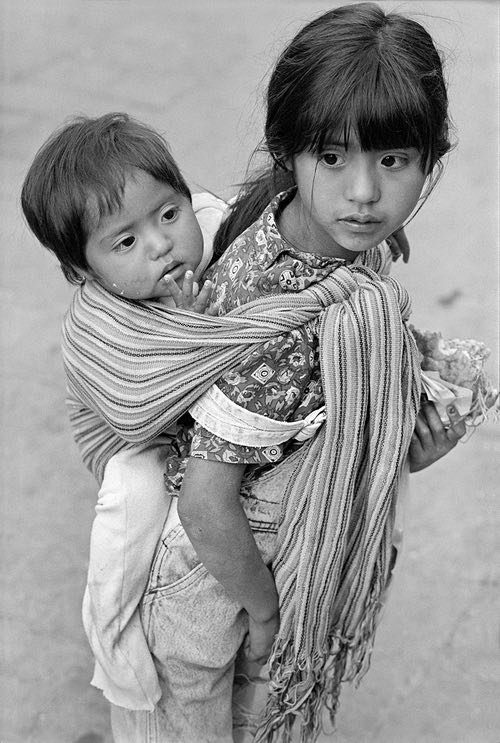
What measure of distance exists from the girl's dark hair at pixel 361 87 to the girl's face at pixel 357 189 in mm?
22

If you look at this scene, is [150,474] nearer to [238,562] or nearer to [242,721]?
[238,562]

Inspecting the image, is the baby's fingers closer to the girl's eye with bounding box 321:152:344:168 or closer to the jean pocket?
the girl's eye with bounding box 321:152:344:168

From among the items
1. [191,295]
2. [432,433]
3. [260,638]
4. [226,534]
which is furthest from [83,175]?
[260,638]

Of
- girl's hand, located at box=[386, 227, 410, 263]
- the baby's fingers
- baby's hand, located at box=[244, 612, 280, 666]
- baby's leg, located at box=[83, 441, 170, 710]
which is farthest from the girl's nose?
baby's hand, located at box=[244, 612, 280, 666]

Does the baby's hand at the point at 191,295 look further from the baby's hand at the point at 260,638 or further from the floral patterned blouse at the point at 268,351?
the baby's hand at the point at 260,638

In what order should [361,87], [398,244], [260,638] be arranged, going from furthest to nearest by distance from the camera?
[398,244]
[260,638]
[361,87]

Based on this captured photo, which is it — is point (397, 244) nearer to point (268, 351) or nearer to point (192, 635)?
point (268, 351)

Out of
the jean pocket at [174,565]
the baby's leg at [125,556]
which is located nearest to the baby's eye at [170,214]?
the baby's leg at [125,556]

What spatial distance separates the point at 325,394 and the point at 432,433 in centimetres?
30

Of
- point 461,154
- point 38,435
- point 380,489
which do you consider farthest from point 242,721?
point 461,154

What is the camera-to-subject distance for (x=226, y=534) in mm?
1561

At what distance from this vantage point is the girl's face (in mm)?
1439

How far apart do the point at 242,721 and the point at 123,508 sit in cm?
69

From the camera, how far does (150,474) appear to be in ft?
5.42
